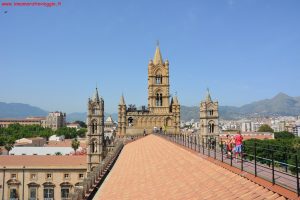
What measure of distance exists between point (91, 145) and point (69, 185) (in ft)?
25.7

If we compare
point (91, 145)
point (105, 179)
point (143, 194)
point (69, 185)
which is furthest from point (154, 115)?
point (143, 194)

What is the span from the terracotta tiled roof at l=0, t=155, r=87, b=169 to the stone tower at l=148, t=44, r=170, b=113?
18.6m

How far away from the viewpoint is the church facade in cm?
7425

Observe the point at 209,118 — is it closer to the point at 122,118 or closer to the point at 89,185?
the point at 122,118

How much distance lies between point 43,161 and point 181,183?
184ft

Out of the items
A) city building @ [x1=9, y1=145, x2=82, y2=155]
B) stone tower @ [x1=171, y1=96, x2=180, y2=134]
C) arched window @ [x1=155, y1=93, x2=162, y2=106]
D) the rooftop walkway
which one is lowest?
city building @ [x1=9, y1=145, x2=82, y2=155]

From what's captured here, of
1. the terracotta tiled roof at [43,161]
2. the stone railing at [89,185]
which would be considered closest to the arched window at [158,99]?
the terracotta tiled roof at [43,161]

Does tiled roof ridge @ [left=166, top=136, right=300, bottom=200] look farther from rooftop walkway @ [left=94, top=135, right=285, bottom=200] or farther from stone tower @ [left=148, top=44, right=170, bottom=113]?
stone tower @ [left=148, top=44, right=170, bottom=113]

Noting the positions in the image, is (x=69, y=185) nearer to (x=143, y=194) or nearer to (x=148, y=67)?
(x=148, y=67)

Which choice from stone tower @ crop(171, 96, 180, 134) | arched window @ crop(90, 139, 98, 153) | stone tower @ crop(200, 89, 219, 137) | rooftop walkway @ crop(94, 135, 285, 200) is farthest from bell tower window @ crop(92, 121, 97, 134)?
rooftop walkway @ crop(94, 135, 285, 200)

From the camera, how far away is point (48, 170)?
2469 inches

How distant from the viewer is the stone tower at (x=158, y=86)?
7606cm

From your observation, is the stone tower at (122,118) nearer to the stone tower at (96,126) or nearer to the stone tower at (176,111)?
the stone tower at (96,126)

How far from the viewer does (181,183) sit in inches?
528
